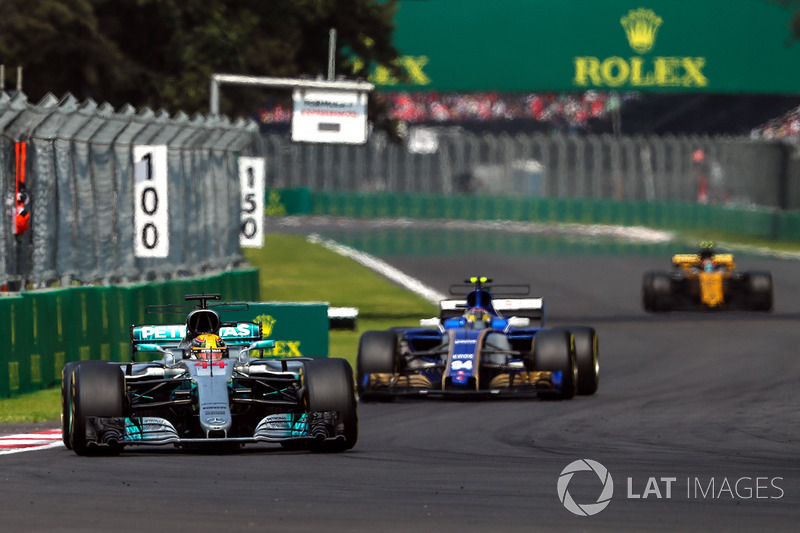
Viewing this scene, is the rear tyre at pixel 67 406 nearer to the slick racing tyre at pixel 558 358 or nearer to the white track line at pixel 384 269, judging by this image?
the slick racing tyre at pixel 558 358

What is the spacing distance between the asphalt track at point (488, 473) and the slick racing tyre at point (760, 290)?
8.94m

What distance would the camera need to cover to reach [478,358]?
54.9 feet

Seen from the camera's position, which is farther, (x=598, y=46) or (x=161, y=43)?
(x=598, y=46)

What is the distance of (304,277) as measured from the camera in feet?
124

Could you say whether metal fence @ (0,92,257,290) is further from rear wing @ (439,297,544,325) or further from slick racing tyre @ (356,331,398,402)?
rear wing @ (439,297,544,325)

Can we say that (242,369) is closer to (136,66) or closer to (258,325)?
(258,325)

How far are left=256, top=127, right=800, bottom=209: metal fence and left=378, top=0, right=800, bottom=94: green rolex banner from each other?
7.79 ft

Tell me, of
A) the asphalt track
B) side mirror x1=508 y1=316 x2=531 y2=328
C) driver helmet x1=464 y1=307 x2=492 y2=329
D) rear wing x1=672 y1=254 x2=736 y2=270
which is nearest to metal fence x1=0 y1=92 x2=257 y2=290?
the asphalt track

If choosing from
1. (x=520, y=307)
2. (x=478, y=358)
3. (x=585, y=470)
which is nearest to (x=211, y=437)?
(x=585, y=470)

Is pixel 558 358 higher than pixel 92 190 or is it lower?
lower

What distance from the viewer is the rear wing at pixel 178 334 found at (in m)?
13.6

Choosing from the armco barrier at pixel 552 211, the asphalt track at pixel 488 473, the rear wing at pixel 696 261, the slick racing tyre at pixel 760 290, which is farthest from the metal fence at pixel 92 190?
the armco barrier at pixel 552 211

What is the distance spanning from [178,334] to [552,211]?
51392 mm

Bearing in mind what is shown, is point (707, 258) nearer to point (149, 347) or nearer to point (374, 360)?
point (374, 360)
